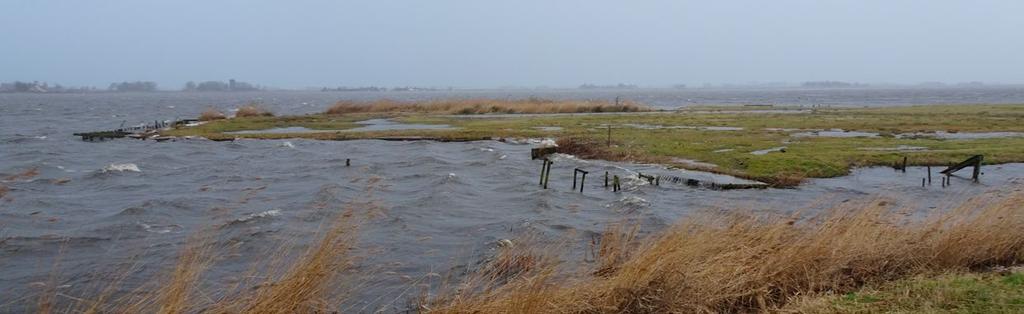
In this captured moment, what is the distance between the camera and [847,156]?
35.8 metres

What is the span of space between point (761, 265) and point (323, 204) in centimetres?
1686

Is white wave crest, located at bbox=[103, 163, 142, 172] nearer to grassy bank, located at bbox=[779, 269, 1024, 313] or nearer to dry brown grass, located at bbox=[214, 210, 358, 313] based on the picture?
dry brown grass, located at bbox=[214, 210, 358, 313]

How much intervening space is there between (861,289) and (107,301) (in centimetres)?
1274

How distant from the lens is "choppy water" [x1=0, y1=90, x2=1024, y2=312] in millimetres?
16578

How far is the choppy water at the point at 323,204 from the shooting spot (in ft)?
54.4

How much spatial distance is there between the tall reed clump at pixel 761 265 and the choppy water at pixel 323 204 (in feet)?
14.1

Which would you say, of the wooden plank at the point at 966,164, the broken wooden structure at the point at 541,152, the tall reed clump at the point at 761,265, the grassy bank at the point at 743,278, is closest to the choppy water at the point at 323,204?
the wooden plank at the point at 966,164

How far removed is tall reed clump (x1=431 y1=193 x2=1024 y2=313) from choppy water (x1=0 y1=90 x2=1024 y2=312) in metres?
4.28

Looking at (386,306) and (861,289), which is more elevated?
(861,289)

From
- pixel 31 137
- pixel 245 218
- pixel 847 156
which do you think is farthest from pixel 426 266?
pixel 31 137

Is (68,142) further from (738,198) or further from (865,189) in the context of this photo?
(865,189)

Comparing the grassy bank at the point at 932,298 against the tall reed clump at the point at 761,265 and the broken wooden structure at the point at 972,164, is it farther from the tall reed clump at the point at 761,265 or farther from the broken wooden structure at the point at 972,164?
the broken wooden structure at the point at 972,164

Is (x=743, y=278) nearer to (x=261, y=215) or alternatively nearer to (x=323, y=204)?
(x=261, y=215)

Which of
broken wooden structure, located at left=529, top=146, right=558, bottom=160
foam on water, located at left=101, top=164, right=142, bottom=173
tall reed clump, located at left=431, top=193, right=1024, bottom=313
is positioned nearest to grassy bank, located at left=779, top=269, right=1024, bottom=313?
tall reed clump, located at left=431, top=193, right=1024, bottom=313
